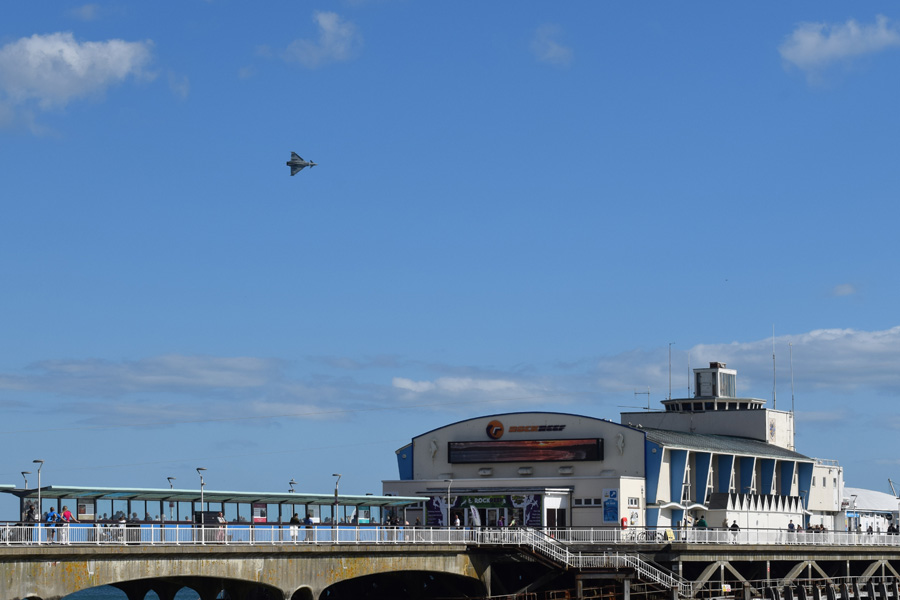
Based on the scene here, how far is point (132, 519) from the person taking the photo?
5872 cm

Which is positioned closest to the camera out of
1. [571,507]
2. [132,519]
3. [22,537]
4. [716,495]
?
[22,537]

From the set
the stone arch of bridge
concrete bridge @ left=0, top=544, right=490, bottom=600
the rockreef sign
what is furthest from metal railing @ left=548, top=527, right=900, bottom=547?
the rockreef sign

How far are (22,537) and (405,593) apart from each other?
32.8 meters

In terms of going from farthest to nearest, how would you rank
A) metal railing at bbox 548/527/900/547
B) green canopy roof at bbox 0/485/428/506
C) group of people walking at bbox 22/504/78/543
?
metal railing at bbox 548/527/900/547, green canopy roof at bbox 0/485/428/506, group of people walking at bbox 22/504/78/543

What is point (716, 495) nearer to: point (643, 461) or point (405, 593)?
point (643, 461)

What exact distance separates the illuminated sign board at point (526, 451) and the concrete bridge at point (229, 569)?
795 inches

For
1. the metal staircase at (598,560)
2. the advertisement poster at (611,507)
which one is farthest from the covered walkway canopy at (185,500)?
the advertisement poster at (611,507)

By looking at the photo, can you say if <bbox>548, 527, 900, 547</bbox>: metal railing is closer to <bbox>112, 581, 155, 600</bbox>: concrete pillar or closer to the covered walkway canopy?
the covered walkway canopy

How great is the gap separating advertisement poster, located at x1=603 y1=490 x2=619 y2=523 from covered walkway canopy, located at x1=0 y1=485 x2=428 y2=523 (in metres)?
16.5

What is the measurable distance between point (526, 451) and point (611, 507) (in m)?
9.07

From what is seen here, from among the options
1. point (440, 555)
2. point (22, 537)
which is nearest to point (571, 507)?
point (440, 555)

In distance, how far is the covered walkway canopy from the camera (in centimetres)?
5622

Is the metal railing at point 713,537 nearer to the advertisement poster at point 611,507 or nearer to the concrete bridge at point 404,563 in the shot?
the concrete bridge at point 404,563

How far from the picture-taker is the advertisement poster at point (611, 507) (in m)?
84.1
